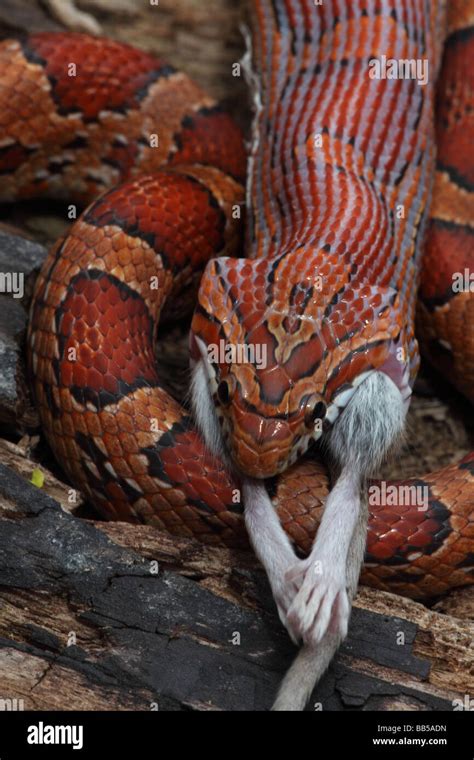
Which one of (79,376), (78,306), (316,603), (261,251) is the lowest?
(316,603)

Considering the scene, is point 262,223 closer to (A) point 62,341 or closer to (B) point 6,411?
(A) point 62,341

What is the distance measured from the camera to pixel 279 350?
3.74 metres

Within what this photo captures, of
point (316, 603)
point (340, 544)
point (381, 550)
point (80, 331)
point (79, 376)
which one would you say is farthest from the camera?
point (80, 331)

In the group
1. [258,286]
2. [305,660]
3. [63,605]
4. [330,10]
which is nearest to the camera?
[305,660]

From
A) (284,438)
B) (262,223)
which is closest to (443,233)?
(262,223)

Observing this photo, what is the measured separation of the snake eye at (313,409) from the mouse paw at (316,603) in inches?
23.1

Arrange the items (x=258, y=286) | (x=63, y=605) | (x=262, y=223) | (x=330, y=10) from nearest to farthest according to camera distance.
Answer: (x=63, y=605) → (x=258, y=286) → (x=262, y=223) → (x=330, y=10)

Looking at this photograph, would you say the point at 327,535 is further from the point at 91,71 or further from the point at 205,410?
the point at 91,71

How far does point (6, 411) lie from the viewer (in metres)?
4.22

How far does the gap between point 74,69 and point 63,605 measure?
3.36 meters

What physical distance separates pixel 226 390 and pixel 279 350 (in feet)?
0.94

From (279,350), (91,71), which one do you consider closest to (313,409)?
(279,350)

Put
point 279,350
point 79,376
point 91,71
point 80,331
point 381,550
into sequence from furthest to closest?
point 91,71 → point 80,331 → point 79,376 → point 381,550 → point 279,350

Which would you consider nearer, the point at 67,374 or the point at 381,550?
the point at 381,550
